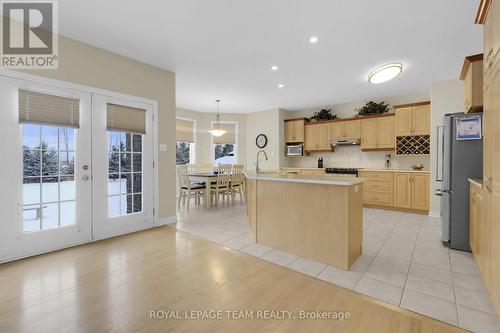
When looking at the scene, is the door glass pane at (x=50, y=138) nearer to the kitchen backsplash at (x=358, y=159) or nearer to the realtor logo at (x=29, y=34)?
the realtor logo at (x=29, y=34)

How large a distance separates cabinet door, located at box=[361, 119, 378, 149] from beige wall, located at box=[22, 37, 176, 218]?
448 centimetres

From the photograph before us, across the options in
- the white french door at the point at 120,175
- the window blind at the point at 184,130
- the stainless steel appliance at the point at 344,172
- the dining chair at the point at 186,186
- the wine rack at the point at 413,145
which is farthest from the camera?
the window blind at the point at 184,130

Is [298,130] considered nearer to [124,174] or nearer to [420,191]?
[420,191]

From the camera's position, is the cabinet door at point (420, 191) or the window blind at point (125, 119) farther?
the cabinet door at point (420, 191)

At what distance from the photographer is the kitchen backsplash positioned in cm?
549

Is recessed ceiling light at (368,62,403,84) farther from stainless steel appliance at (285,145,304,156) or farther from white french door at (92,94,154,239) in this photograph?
white french door at (92,94,154,239)

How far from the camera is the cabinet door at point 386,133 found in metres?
5.42

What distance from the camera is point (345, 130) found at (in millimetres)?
6086

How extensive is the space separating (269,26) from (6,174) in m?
3.43

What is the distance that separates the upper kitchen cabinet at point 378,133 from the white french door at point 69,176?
4.85m

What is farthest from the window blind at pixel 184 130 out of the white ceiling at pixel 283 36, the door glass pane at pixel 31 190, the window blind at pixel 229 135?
the door glass pane at pixel 31 190

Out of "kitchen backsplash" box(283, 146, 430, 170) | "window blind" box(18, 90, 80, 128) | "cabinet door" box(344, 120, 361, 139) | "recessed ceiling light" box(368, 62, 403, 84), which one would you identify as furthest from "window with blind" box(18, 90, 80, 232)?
"kitchen backsplash" box(283, 146, 430, 170)

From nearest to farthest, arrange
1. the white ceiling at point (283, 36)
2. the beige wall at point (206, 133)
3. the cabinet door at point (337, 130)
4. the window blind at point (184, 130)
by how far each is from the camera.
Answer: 1. the white ceiling at point (283, 36)
2. the cabinet door at point (337, 130)
3. the window blind at point (184, 130)
4. the beige wall at point (206, 133)

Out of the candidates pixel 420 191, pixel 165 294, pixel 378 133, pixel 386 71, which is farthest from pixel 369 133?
pixel 165 294
